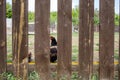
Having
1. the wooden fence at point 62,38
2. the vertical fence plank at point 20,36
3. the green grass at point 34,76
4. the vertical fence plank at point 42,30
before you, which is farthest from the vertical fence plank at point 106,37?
the vertical fence plank at point 20,36

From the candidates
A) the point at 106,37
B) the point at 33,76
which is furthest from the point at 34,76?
the point at 106,37

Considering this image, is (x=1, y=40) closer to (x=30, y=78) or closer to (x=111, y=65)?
(x=30, y=78)

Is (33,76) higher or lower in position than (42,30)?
lower

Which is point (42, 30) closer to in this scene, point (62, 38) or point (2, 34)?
point (62, 38)

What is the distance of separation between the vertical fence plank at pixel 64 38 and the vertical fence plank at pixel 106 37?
39cm

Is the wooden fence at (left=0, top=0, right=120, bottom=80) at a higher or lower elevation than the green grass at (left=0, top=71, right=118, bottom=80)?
higher

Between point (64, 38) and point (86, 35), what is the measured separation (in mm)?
270

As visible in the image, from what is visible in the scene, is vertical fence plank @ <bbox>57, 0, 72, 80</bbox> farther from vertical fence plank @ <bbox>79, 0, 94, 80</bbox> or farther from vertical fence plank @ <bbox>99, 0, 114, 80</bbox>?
vertical fence plank @ <bbox>99, 0, 114, 80</bbox>

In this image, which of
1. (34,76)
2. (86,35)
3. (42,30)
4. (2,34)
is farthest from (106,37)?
(2,34)

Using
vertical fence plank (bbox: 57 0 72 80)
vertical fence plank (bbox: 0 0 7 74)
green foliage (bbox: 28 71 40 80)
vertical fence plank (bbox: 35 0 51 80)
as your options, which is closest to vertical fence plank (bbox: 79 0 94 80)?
vertical fence plank (bbox: 57 0 72 80)

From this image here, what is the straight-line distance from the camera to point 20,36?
3.65 meters

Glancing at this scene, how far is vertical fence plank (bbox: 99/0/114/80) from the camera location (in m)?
3.62

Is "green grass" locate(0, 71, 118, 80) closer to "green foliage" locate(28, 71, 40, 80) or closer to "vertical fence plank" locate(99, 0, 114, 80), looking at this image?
"green foliage" locate(28, 71, 40, 80)

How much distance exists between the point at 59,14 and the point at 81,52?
54 centimetres
